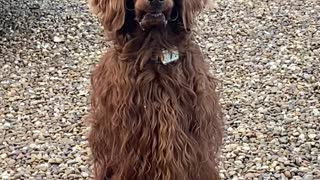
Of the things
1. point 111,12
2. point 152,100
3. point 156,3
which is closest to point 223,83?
point 152,100

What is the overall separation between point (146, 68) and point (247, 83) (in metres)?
2.96

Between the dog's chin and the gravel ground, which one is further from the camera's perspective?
the gravel ground

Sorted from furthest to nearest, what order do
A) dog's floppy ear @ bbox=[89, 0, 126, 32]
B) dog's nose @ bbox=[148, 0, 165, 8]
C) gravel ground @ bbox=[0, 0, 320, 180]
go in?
gravel ground @ bbox=[0, 0, 320, 180]
dog's floppy ear @ bbox=[89, 0, 126, 32]
dog's nose @ bbox=[148, 0, 165, 8]

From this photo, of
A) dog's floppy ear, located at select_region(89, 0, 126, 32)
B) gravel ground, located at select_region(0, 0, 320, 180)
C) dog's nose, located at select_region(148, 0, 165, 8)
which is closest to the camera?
dog's nose, located at select_region(148, 0, 165, 8)

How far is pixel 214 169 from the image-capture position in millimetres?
4305

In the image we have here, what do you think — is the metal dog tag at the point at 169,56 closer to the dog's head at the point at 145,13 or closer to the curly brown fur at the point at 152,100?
the curly brown fur at the point at 152,100

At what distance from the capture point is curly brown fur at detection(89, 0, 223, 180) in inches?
154

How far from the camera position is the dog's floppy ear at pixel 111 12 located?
3.83 metres

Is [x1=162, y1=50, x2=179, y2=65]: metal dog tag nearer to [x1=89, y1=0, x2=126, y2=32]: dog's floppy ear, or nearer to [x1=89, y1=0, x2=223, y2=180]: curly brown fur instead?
[x1=89, y1=0, x2=223, y2=180]: curly brown fur

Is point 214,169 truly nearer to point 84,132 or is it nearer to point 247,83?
point 84,132

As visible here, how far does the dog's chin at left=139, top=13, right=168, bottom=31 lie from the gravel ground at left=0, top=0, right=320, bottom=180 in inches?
66.2

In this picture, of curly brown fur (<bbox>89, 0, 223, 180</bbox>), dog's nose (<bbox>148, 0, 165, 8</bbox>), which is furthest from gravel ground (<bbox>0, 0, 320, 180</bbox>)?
dog's nose (<bbox>148, 0, 165, 8</bbox>)

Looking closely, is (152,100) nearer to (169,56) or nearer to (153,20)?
(169,56)

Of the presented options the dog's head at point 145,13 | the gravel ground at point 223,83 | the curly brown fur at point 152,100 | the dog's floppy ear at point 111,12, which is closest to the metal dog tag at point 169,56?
the curly brown fur at point 152,100
